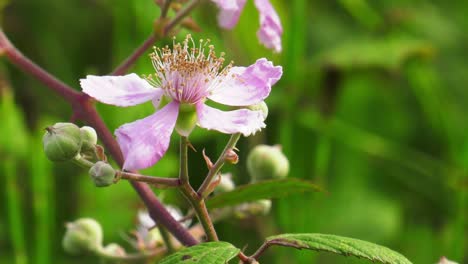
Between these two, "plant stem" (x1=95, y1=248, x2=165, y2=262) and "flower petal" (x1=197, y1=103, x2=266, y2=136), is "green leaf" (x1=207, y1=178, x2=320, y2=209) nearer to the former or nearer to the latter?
"flower petal" (x1=197, y1=103, x2=266, y2=136)

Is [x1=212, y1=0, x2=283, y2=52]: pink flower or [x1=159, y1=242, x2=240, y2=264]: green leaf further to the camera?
[x1=212, y1=0, x2=283, y2=52]: pink flower

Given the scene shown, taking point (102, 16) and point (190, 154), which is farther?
point (102, 16)

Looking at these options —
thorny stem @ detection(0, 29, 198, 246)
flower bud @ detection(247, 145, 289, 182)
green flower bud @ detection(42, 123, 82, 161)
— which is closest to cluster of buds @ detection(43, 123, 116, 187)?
green flower bud @ detection(42, 123, 82, 161)

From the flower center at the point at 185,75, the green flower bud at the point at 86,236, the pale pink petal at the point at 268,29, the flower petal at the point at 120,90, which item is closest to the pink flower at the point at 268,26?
the pale pink petal at the point at 268,29

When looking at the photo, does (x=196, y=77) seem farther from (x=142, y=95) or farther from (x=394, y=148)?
(x=394, y=148)

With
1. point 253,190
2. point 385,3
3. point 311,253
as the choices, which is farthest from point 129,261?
point 385,3

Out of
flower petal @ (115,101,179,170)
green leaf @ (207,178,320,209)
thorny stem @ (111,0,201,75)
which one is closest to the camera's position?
flower petal @ (115,101,179,170)

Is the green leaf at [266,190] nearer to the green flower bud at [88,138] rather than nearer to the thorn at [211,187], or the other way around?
the thorn at [211,187]
